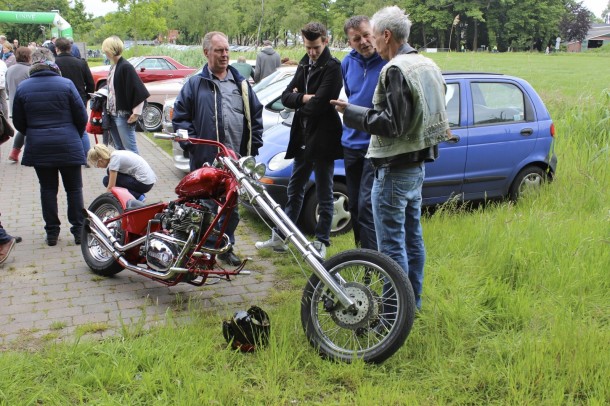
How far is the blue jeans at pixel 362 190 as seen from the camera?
4379 millimetres

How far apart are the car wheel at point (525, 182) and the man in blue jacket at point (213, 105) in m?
3.58

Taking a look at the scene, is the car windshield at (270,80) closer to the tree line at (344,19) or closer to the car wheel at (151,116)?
the car wheel at (151,116)

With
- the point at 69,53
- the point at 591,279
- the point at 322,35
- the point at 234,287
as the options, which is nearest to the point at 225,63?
the point at 322,35

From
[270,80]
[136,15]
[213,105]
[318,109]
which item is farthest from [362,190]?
[136,15]

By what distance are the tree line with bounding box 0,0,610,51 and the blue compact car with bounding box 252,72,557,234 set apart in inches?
1740

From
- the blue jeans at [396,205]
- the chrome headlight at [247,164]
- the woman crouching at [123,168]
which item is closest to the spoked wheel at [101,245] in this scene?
the woman crouching at [123,168]

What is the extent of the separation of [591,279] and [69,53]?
8308mm

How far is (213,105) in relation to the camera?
4824 mm

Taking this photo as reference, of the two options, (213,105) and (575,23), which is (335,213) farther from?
(575,23)

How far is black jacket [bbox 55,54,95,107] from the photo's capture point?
912 cm

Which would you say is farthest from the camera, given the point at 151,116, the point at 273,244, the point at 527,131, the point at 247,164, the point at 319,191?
the point at 151,116

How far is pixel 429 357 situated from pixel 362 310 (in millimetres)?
505

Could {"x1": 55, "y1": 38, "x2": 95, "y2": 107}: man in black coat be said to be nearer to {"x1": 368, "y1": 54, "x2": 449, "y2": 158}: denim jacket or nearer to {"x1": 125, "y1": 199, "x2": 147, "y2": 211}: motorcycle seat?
{"x1": 125, "y1": 199, "x2": 147, "y2": 211}: motorcycle seat

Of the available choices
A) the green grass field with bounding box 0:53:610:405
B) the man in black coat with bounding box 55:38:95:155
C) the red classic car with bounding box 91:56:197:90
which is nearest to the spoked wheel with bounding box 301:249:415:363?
the green grass field with bounding box 0:53:610:405
